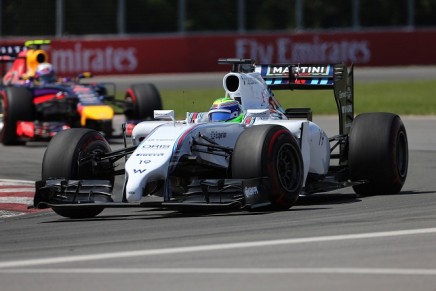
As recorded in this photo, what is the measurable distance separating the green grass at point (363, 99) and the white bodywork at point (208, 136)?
13.2 m

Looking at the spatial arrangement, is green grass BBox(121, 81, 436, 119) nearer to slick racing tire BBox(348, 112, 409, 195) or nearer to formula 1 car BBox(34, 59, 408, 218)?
formula 1 car BBox(34, 59, 408, 218)

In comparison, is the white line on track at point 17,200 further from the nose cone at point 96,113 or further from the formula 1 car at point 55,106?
the nose cone at point 96,113

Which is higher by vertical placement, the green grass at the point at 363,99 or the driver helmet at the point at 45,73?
the driver helmet at the point at 45,73

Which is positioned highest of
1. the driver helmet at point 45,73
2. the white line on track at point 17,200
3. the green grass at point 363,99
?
the driver helmet at point 45,73

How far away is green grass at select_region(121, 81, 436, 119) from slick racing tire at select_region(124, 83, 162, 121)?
3.26m

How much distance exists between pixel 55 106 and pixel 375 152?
1051cm

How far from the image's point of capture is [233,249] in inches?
368

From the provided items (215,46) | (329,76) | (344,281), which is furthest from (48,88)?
(215,46)

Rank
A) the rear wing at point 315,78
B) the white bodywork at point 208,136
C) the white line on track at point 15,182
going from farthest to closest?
the white line on track at point 15,182, the rear wing at point 315,78, the white bodywork at point 208,136

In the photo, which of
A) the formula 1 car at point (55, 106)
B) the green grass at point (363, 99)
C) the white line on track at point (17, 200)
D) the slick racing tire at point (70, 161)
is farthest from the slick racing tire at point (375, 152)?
the green grass at point (363, 99)

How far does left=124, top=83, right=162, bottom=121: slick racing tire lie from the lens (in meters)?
23.2

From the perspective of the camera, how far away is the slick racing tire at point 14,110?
22234mm

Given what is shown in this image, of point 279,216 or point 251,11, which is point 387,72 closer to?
point 251,11

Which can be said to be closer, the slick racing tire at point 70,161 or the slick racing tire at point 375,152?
the slick racing tire at point 70,161
